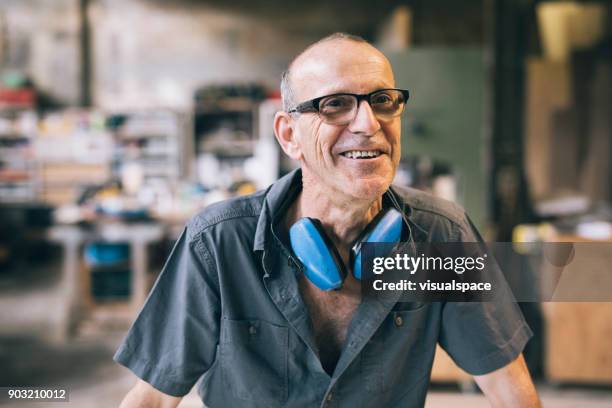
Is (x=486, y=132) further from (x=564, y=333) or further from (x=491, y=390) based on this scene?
(x=491, y=390)

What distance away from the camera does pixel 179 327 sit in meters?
1.13

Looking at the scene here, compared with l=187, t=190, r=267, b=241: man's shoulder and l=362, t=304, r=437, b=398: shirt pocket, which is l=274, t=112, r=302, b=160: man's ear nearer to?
l=187, t=190, r=267, b=241: man's shoulder

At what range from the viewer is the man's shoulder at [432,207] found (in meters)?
1.18

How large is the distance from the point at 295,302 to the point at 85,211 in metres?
3.58

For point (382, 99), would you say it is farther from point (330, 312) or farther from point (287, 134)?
point (330, 312)

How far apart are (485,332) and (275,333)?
39 cm

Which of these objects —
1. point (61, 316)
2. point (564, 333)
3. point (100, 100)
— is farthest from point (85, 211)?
point (100, 100)

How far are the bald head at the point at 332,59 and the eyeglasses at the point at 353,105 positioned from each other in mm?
25

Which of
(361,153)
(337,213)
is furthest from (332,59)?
(337,213)

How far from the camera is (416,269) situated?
1.09 m

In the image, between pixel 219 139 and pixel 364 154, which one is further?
pixel 219 139

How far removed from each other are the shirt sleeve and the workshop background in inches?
8.7

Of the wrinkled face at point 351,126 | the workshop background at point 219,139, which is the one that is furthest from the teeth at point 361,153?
the workshop background at point 219,139

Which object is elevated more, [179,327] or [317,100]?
[317,100]
